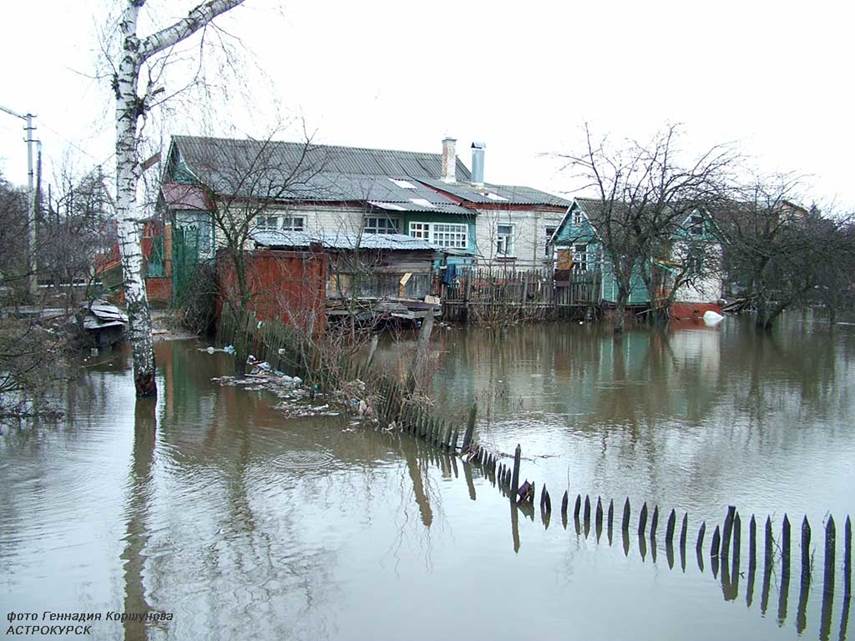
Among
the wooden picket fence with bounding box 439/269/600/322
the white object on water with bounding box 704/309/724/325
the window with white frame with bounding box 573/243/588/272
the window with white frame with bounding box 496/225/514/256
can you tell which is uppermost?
the window with white frame with bounding box 496/225/514/256

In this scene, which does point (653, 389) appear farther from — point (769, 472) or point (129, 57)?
point (129, 57)

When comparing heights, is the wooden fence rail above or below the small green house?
below

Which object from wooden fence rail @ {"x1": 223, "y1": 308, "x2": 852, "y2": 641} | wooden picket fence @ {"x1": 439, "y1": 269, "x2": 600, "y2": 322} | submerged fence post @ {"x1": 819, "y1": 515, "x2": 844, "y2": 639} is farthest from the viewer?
wooden picket fence @ {"x1": 439, "y1": 269, "x2": 600, "y2": 322}

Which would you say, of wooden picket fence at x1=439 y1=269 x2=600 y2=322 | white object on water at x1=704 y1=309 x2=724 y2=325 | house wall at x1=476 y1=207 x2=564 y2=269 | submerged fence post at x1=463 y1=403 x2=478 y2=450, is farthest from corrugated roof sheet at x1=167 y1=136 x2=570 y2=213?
submerged fence post at x1=463 y1=403 x2=478 y2=450

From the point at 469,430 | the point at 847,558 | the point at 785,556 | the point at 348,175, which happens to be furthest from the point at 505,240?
the point at 847,558

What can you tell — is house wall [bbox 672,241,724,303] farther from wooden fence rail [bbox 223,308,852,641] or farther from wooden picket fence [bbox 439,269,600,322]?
wooden fence rail [bbox 223,308,852,641]

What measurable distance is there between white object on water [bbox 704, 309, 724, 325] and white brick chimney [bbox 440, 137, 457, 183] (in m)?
13.6

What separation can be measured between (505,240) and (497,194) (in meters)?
2.59

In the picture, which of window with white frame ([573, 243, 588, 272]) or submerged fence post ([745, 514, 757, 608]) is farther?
window with white frame ([573, 243, 588, 272])

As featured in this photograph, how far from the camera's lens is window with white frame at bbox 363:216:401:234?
28844 millimetres

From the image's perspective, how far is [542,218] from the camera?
108 feet

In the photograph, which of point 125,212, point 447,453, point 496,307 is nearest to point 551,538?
point 447,453

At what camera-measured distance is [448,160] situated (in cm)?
3662

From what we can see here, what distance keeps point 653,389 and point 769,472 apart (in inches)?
207
